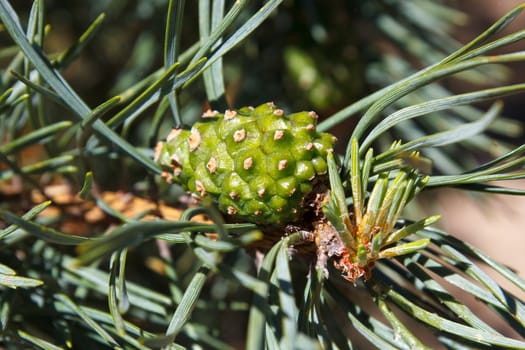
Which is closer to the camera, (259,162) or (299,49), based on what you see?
(259,162)

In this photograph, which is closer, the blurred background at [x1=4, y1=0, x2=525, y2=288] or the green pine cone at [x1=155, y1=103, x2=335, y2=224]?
the green pine cone at [x1=155, y1=103, x2=335, y2=224]

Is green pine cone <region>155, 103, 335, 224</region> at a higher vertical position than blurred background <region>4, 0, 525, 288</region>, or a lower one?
lower

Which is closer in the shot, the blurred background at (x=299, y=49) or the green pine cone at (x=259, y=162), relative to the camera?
the green pine cone at (x=259, y=162)

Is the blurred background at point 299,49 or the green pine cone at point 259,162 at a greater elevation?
the blurred background at point 299,49

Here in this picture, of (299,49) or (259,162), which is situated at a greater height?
(299,49)

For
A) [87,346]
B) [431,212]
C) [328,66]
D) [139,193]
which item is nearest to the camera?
[87,346]

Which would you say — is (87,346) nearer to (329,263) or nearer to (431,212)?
(329,263)

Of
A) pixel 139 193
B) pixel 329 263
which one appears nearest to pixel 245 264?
pixel 139 193

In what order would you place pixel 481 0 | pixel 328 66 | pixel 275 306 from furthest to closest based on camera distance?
1. pixel 481 0
2. pixel 328 66
3. pixel 275 306
